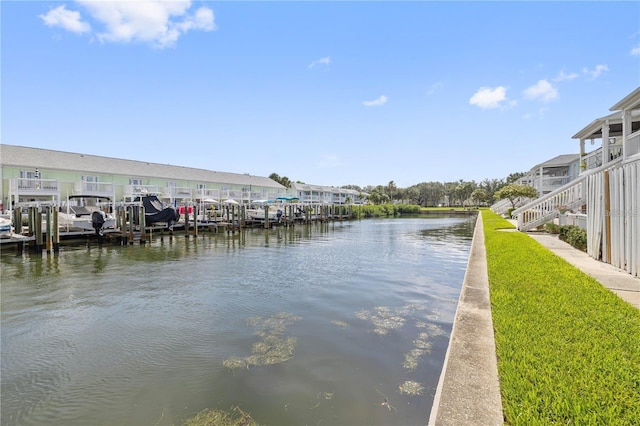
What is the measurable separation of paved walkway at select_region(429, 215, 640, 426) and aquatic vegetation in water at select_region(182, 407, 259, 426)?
2.00m

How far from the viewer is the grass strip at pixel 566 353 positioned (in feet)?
9.31

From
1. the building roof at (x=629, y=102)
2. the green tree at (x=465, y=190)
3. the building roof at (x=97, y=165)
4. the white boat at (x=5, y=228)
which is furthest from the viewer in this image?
the green tree at (x=465, y=190)

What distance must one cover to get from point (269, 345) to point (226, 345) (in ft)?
2.40

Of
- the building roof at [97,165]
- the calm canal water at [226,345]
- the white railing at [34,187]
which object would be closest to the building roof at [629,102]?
the calm canal water at [226,345]

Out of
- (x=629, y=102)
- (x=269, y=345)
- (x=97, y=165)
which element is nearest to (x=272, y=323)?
(x=269, y=345)

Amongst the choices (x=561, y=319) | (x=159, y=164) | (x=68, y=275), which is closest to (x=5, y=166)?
(x=159, y=164)

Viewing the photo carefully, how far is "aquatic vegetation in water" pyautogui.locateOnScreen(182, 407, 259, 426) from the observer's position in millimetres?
3822

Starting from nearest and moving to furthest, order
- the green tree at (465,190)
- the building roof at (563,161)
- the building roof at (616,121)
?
1. the building roof at (616,121)
2. the building roof at (563,161)
3. the green tree at (465,190)

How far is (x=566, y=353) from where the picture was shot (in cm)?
380

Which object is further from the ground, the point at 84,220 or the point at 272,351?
the point at 84,220

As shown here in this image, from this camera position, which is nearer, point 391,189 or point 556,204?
point 556,204

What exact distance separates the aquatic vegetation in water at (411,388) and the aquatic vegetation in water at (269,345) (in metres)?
1.77

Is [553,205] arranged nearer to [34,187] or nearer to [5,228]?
[5,228]

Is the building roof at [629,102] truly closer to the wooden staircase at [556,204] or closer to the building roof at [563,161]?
the wooden staircase at [556,204]
